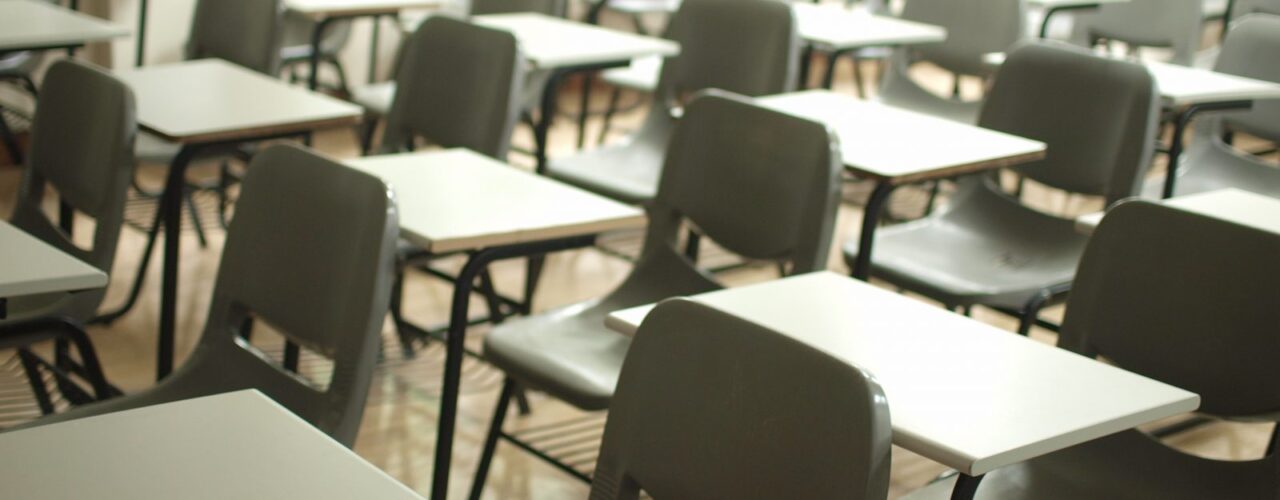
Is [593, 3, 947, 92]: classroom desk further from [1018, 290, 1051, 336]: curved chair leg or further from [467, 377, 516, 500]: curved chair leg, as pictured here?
[467, 377, 516, 500]: curved chair leg

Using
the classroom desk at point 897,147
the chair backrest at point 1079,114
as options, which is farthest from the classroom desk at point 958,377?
the chair backrest at point 1079,114

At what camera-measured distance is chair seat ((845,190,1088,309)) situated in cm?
307

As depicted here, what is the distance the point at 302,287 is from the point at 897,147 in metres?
1.50

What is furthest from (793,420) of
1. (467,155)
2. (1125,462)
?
(467,155)

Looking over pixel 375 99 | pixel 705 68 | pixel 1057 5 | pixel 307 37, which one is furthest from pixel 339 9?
pixel 1057 5

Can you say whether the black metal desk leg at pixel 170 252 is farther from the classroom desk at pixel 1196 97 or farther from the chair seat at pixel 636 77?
the classroom desk at pixel 1196 97

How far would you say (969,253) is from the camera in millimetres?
3354

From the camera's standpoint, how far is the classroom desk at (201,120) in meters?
3.05

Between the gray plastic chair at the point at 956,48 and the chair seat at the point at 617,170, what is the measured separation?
3.55 ft

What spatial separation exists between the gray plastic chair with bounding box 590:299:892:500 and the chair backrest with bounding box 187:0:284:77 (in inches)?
106

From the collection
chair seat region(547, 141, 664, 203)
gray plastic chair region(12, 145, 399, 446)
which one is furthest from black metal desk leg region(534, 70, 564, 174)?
gray plastic chair region(12, 145, 399, 446)

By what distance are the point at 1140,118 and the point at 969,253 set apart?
1.58 ft

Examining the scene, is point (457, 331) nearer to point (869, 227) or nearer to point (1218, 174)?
point (869, 227)

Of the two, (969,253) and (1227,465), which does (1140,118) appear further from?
(1227,465)
